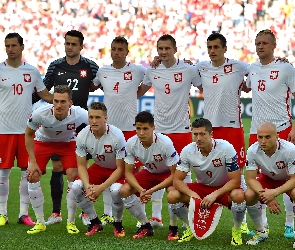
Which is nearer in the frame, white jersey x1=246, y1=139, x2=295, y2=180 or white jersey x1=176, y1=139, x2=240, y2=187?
white jersey x1=246, y1=139, x2=295, y2=180

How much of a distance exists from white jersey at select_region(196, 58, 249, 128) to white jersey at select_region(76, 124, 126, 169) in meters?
1.11

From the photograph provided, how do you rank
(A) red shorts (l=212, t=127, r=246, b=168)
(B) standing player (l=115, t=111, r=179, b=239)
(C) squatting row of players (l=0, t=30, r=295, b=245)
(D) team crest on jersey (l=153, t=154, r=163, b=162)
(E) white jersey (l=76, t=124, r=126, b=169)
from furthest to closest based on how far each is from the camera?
1. (A) red shorts (l=212, t=127, r=246, b=168)
2. (E) white jersey (l=76, t=124, r=126, b=169)
3. (D) team crest on jersey (l=153, t=154, r=163, b=162)
4. (B) standing player (l=115, t=111, r=179, b=239)
5. (C) squatting row of players (l=0, t=30, r=295, b=245)

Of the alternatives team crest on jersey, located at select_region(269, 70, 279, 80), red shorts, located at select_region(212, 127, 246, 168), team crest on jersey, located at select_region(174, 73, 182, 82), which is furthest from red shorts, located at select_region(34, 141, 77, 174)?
team crest on jersey, located at select_region(269, 70, 279, 80)

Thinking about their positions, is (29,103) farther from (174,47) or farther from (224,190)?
→ (224,190)

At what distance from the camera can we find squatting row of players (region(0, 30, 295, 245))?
241 inches

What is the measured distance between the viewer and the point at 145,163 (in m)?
6.67

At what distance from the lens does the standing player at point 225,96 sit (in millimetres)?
7176

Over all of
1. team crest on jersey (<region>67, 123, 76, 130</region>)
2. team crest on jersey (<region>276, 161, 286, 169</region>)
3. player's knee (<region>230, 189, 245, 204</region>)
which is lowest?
player's knee (<region>230, 189, 245, 204</region>)

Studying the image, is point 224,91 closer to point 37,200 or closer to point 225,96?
point 225,96

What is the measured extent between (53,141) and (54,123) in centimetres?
38

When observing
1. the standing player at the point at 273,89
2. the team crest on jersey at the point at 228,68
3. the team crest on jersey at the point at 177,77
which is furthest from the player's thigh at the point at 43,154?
the standing player at the point at 273,89

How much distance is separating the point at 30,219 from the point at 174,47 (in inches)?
95.7

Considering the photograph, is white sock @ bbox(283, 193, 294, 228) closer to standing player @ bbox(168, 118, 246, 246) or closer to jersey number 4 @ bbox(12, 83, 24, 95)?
standing player @ bbox(168, 118, 246, 246)

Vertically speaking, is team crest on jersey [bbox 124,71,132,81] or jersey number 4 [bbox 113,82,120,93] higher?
team crest on jersey [bbox 124,71,132,81]
